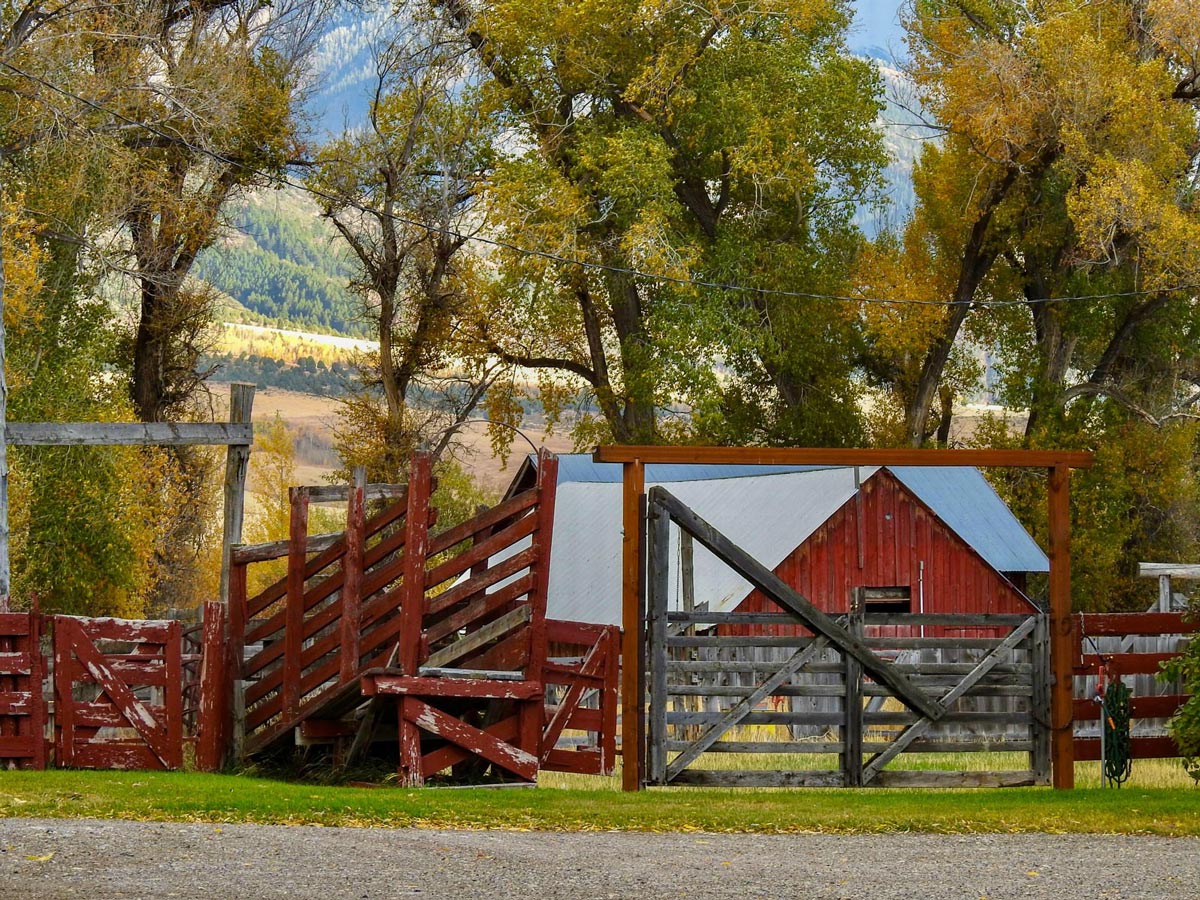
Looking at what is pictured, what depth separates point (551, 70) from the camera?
145ft

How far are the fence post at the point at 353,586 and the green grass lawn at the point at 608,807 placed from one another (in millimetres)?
1399

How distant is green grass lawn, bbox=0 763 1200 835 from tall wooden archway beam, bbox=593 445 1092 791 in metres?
0.55

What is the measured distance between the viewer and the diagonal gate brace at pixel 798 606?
14.8 metres

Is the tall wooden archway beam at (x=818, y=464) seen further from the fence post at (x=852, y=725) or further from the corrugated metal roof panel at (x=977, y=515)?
the corrugated metal roof panel at (x=977, y=515)

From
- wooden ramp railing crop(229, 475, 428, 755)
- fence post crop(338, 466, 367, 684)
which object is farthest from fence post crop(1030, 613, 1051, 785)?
fence post crop(338, 466, 367, 684)

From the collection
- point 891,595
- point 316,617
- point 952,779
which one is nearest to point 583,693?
point 316,617

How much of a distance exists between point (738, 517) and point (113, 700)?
20086 millimetres

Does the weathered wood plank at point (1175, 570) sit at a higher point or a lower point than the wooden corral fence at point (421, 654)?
higher

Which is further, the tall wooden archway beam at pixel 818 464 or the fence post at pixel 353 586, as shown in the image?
the fence post at pixel 353 586

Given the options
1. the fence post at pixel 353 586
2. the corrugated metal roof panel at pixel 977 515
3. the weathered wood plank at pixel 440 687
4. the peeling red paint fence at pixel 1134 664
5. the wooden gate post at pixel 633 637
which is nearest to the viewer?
the wooden gate post at pixel 633 637

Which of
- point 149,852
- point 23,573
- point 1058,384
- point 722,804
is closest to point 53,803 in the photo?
point 149,852

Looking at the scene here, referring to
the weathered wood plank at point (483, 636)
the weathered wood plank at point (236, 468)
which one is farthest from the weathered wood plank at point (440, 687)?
the weathered wood plank at point (236, 468)

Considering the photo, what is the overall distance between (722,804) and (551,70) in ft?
108

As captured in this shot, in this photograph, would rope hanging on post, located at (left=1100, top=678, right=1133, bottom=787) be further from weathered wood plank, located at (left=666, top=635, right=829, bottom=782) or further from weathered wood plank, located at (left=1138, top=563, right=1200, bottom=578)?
weathered wood plank, located at (left=1138, top=563, right=1200, bottom=578)
